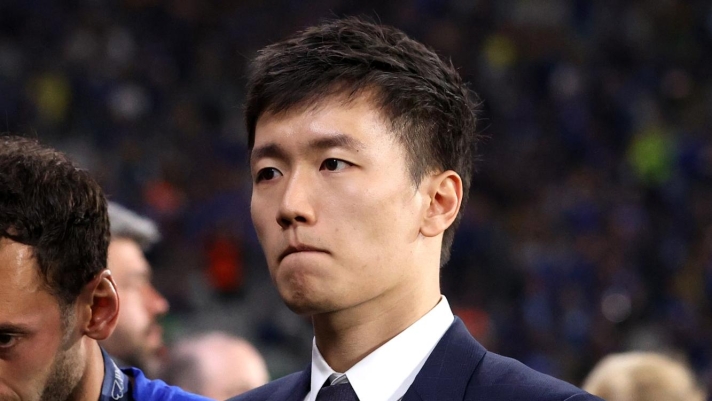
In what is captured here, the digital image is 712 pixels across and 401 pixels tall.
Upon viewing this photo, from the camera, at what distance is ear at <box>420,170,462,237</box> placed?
86.5 inches

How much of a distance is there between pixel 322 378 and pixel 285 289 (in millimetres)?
249

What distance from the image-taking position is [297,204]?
2078 millimetres

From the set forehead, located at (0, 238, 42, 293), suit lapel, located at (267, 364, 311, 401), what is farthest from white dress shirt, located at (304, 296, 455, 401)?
forehead, located at (0, 238, 42, 293)

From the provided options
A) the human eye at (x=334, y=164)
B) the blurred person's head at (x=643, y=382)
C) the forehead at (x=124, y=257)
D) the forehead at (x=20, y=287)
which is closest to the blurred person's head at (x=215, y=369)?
the forehead at (x=124, y=257)

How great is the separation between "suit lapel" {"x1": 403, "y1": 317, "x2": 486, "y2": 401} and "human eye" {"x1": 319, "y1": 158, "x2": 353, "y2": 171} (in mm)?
416

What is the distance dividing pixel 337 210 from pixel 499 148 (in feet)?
26.3

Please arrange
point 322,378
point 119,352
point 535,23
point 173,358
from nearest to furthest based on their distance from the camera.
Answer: point 322,378, point 119,352, point 173,358, point 535,23

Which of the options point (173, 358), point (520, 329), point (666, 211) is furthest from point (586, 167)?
point (173, 358)

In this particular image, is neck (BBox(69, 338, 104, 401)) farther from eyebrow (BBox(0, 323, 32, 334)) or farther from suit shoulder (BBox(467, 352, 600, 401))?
suit shoulder (BBox(467, 352, 600, 401))

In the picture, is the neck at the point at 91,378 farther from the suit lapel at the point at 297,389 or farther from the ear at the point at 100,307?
the suit lapel at the point at 297,389

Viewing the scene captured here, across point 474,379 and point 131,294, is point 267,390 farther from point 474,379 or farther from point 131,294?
point 131,294

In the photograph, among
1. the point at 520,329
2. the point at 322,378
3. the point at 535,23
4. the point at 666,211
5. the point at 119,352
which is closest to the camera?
the point at 322,378

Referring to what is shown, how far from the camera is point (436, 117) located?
7.51 feet

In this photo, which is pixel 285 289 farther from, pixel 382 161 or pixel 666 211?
pixel 666 211
